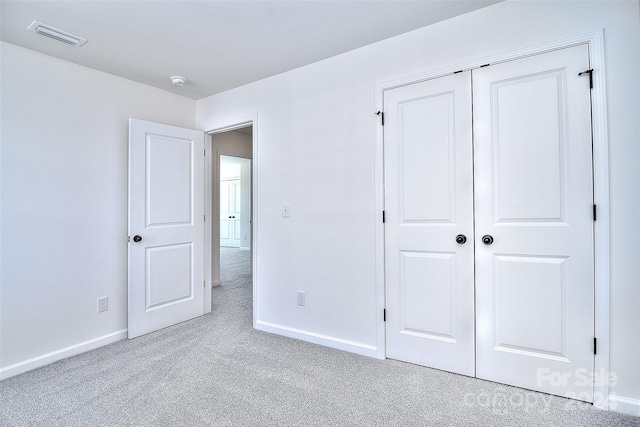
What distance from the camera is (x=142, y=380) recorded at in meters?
2.13

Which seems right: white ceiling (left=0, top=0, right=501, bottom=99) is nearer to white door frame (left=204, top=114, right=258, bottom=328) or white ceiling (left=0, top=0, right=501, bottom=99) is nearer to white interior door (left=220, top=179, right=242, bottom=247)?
white door frame (left=204, top=114, right=258, bottom=328)

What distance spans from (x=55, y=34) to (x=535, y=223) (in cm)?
343

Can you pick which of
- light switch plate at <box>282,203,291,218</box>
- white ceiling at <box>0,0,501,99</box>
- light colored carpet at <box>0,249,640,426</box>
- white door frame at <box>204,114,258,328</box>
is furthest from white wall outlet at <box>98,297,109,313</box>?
white ceiling at <box>0,0,501,99</box>

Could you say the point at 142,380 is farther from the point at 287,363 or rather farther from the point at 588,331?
the point at 588,331

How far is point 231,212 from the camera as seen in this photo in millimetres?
9219

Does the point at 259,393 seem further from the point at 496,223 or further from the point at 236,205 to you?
the point at 236,205

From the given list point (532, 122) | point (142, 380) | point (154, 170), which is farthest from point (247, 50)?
point (142, 380)

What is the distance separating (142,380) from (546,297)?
2.65 metres

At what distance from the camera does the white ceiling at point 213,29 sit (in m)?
1.95

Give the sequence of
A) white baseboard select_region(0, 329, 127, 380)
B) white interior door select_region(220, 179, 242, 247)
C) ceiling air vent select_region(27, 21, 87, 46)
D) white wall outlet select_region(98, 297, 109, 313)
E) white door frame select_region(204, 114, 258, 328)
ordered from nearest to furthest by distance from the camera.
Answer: ceiling air vent select_region(27, 21, 87, 46) → white baseboard select_region(0, 329, 127, 380) → white wall outlet select_region(98, 297, 109, 313) → white door frame select_region(204, 114, 258, 328) → white interior door select_region(220, 179, 242, 247)

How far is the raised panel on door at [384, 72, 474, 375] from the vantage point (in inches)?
83.7

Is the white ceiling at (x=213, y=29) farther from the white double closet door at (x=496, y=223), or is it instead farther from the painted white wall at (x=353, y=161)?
the white double closet door at (x=496, y=223)

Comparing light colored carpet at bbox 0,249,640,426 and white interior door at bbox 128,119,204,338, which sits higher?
white interior door at bbox 128,119,204,338

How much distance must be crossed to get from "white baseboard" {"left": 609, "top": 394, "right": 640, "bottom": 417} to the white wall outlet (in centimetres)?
369
